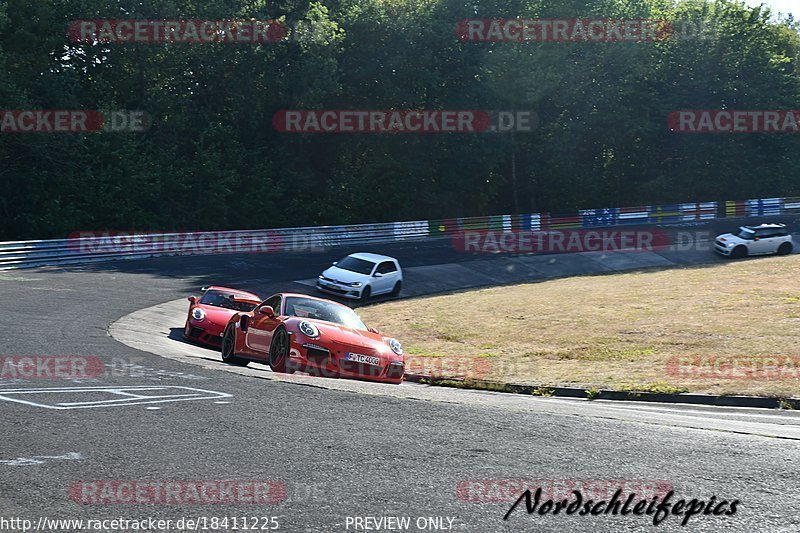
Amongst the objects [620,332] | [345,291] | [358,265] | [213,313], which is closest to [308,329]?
[213,313]

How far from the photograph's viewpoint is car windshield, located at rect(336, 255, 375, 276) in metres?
31.3

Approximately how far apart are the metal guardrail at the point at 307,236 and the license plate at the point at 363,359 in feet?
64.4

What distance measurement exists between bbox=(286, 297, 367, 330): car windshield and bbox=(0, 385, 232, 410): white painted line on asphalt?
416 cm

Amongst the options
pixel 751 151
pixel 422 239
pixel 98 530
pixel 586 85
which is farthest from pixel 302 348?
pixel 751 151

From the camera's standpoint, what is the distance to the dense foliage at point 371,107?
46094 mm

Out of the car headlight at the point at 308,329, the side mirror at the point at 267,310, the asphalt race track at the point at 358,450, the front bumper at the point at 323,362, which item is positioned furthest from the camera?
the side mirror at the point at 267,310

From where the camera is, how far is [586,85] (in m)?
62.9

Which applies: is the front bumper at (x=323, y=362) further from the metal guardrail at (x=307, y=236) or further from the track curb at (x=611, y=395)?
the metal guardrail at (x=307, y=236)

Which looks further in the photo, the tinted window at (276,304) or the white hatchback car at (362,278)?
the white hatchback car at (362,278)

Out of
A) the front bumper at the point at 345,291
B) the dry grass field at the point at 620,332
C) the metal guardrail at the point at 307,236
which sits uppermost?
the metal guardrail at the point at 307,236

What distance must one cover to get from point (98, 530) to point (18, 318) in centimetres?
1452

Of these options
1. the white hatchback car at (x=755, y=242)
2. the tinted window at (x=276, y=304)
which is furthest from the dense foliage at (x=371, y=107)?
the tinted window at (x=276, y=304)

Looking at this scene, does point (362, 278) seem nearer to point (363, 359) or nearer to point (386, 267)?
point (386, 267)

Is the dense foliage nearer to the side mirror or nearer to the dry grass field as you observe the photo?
the dry grass field
